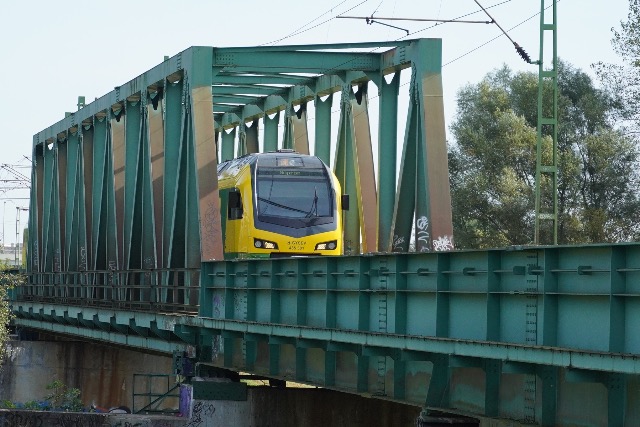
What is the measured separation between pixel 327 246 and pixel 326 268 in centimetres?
1322

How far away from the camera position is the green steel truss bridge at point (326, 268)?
48.2 ft

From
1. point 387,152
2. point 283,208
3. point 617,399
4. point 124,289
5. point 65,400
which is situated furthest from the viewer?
point 387,152

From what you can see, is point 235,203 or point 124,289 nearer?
point 235,203

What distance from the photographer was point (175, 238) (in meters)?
31.8

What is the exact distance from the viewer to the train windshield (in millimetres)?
33500

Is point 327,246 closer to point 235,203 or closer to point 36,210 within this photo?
point 235,203

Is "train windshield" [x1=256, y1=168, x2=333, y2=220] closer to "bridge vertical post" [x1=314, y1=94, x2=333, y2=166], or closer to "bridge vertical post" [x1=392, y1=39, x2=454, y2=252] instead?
"bridge vertical post" [x1=392, y1=39, x2=454, y2=252]

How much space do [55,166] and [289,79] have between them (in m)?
14.9

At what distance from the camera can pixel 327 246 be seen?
33.9 meters

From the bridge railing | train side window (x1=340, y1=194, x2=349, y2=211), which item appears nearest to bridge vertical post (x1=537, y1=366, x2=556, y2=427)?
the bridge railing

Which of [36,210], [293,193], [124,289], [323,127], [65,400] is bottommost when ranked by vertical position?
[65,400]

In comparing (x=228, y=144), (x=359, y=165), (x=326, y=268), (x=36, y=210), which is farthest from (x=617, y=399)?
(x=36, y=210)

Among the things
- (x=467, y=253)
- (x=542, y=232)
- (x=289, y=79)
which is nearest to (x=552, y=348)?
(x=467, y=253)

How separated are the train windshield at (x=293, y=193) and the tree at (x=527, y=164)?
33612 mm
